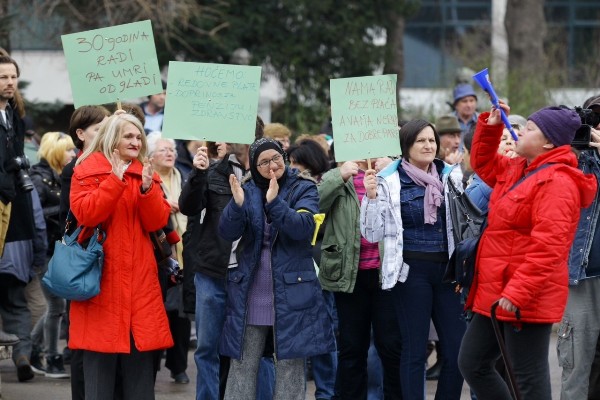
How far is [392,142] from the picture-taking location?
768 centimetres

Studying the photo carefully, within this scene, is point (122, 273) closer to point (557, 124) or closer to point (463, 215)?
point (463, 215)

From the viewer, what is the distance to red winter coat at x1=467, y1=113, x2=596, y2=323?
20.5 ft

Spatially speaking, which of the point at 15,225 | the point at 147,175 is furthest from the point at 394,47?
the point at 147,175

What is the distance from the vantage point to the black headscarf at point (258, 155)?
725 centimetres

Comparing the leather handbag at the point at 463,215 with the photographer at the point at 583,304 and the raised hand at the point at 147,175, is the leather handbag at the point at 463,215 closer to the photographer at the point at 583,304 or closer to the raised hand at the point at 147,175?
the photographer at the point at 583,304

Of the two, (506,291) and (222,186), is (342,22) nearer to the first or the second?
(222,186)

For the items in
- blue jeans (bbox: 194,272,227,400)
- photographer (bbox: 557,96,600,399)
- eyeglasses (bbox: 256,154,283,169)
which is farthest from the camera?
blue jeans (bbox: 194,272,227,400)

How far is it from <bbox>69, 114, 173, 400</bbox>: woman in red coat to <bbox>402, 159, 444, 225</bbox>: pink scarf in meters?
1.68

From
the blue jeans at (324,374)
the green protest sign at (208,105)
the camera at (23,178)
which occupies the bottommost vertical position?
the blue jeans at (324,374)

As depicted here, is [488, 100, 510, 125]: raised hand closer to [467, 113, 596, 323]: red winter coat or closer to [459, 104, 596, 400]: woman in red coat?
[459, 104, 596, 400]: woman in red coat

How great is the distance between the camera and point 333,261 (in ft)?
26.3

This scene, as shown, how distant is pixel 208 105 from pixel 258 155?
0.51 metres

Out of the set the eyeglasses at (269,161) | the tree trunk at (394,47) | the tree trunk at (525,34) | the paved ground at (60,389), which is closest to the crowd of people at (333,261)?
the eyeglasses at (269,161)

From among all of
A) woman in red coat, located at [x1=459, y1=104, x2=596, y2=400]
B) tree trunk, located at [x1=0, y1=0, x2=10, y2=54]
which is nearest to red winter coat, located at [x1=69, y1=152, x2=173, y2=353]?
woman in red coat, located at [x1=459, y1=104, x2=596, y2=400]
